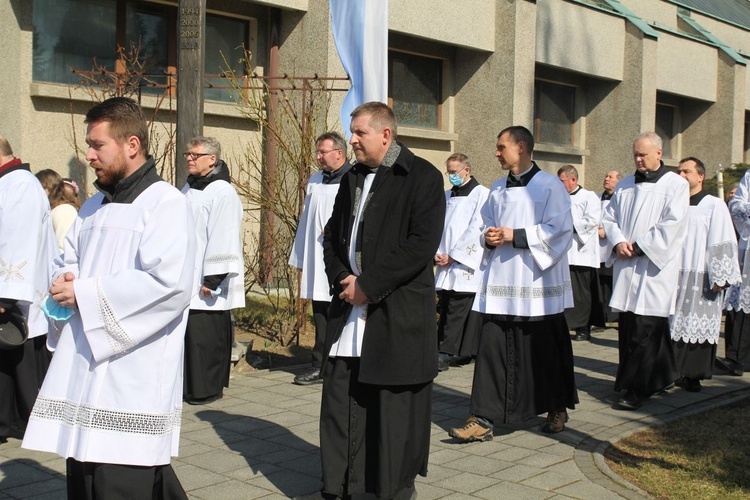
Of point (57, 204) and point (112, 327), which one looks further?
point (57, 204)

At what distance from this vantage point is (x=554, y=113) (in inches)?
820

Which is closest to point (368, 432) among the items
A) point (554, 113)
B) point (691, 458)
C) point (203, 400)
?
point (691, 458)

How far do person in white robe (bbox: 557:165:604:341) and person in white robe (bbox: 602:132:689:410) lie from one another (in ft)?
12.3

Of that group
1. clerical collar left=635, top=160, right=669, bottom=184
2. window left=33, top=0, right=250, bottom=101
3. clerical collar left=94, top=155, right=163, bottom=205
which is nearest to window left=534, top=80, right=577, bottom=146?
window left=33, top=0, right=250, bottom=101

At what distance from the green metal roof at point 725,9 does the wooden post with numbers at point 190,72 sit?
62.7 feet

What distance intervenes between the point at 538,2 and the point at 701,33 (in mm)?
7664

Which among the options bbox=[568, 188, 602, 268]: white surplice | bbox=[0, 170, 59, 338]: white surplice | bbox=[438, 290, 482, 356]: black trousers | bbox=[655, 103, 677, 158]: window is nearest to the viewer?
bbox=[0, 170, 59, 338]: white surplice

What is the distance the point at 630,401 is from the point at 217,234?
3719 millimetres

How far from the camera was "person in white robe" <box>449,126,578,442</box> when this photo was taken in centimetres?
668

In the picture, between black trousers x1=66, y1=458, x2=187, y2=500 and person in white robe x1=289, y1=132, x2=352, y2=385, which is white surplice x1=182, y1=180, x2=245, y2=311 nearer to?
person in white robe x1=289, y1=132, x2=352, y2=385

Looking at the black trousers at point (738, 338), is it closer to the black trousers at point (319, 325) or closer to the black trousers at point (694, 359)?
the black trousers at point (694, 359)

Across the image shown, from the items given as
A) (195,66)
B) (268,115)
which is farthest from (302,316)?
(195,66)

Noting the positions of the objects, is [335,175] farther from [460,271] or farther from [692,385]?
[692,385]

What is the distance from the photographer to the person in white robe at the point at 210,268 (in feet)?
25.4
